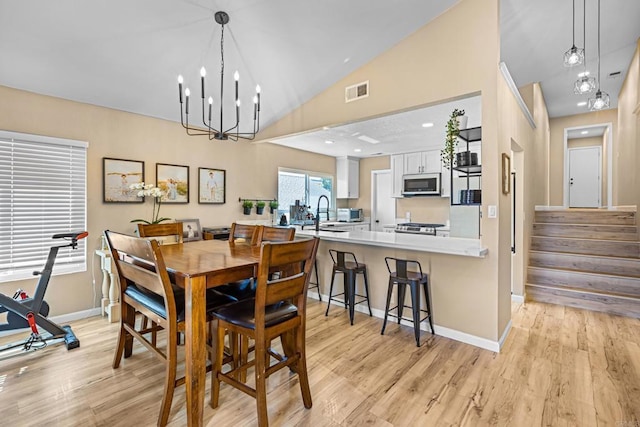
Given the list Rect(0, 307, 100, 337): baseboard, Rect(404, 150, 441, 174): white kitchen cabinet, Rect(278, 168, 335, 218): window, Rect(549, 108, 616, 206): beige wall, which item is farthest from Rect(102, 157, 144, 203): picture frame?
Rect(549, 108, 616, 206): beige wall

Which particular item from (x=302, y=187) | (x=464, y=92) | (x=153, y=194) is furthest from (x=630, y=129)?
(x=153, y=194)

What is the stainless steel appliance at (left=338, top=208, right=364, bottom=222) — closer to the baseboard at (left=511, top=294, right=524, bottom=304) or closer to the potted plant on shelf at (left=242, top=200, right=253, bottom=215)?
the potted plant on shelf at (left=242, top=200, right=253, bottom=215)

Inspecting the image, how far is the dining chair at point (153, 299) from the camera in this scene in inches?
62.7

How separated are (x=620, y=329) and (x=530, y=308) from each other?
2.67 feet

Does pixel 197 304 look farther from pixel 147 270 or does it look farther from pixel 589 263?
pixel 589 263

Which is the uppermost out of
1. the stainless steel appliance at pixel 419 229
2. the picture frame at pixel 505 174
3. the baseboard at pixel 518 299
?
the picture frame at pixel 505 174

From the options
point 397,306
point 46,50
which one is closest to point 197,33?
point 46,50

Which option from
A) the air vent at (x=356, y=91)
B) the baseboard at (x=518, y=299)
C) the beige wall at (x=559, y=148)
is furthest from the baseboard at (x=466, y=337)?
the beige wall at (x=559, y=148)

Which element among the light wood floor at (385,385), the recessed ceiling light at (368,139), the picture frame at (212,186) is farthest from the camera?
the recessed ceiling light at (368,139)

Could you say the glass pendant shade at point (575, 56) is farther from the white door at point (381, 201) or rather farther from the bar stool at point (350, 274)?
the white door at point (381, 201)

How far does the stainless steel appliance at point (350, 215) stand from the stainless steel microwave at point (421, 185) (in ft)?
3.75

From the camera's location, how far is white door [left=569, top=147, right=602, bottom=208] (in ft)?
24.9

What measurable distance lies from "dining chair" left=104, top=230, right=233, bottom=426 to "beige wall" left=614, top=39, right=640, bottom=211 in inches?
213

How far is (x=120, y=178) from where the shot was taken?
3496 mm
